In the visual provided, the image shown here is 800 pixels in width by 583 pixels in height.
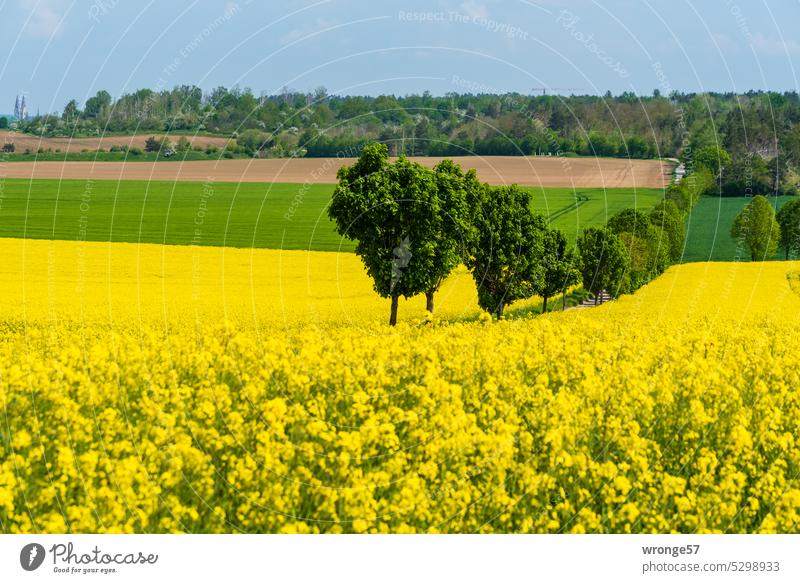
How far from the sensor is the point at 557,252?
189 feet

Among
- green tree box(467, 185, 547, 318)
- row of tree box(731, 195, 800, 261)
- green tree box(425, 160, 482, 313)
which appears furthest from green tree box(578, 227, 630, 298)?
row of tree box(731, 195, 800, 261)

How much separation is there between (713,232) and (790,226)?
14190mm

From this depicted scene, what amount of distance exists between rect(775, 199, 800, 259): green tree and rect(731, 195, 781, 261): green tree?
75.5 inches

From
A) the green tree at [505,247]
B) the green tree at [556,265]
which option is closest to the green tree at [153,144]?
the green tree at [556,265]

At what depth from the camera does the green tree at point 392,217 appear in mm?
35375

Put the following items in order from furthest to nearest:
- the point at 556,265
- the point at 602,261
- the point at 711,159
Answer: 1. the point at 711,159
2. the point at 602,261
3. the point at 556,265

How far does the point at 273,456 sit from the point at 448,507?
2.54 m

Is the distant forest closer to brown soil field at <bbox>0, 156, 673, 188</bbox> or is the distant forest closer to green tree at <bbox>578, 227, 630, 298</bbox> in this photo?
brown soil field at <bbox>0, 156, 673, 188</bbox>

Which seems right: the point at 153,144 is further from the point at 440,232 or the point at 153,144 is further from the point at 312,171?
the point at 440,232

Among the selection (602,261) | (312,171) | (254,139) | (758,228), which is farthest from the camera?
(254,139)

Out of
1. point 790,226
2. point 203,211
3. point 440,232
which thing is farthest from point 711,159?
point 440,232

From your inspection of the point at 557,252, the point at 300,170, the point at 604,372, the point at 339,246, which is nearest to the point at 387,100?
the point at 339,246

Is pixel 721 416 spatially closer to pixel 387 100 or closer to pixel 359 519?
pixel 359 519

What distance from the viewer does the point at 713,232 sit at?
11819cm
